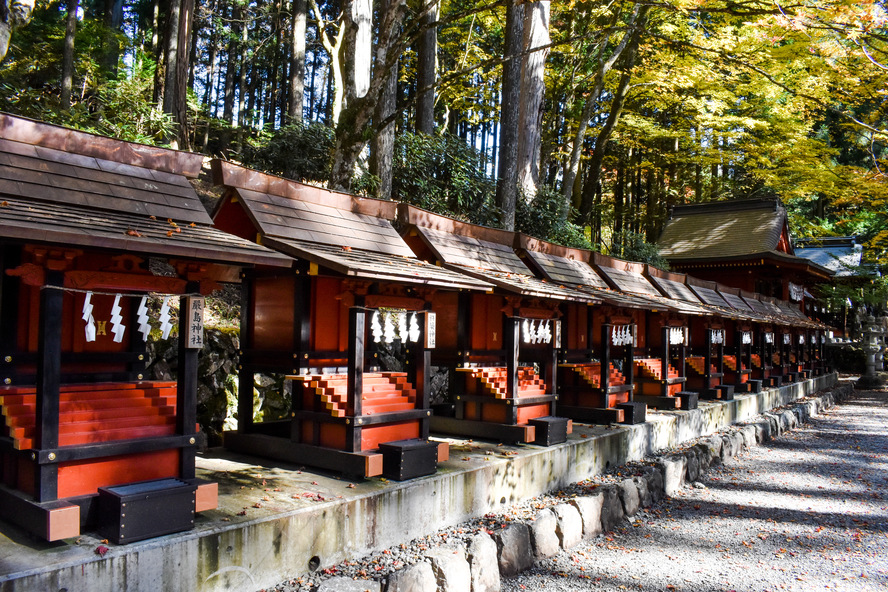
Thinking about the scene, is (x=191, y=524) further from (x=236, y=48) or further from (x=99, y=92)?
(x=236, y=48)

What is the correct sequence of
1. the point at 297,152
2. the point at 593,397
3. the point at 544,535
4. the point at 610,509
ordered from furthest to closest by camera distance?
the point at 297,152
the point at 593,397
the point at 610,509
the point at 544,535

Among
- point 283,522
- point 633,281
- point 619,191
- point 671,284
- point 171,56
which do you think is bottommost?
point 283,522

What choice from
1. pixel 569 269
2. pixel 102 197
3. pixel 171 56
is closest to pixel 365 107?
pixel 102 197

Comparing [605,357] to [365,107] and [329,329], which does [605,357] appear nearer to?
[329,329]

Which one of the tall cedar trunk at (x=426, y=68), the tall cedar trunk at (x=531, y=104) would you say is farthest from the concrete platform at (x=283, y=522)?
the tall cedar trunk at (x=426, y=68)

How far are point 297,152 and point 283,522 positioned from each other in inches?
370

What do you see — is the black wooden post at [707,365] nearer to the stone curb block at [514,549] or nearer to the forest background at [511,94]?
the forest background at [511,94]

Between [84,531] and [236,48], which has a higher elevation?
[236,48]

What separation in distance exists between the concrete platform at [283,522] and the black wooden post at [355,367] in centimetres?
40

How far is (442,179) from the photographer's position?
47.1ft

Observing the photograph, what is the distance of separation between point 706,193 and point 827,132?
28.0 ft

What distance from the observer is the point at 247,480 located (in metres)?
5.76

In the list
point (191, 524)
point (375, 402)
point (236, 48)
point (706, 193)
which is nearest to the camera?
point (191, 524)

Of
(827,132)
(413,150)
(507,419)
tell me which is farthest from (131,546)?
(827,132)
